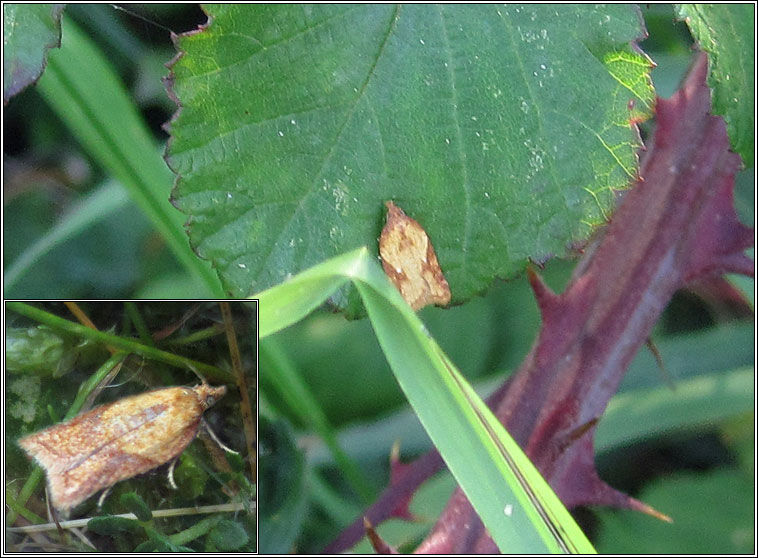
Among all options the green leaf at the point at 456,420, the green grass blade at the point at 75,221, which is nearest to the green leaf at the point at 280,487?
the green leaf at the point at 456,420

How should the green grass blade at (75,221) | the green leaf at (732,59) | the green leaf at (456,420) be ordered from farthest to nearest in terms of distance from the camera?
the green grass blade at (75,221) < the green leaf at (732,59) < the green leaf at (456,420)

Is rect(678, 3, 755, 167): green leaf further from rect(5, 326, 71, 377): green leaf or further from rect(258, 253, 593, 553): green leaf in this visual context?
rect(5, 326, 71, 377): green leaf

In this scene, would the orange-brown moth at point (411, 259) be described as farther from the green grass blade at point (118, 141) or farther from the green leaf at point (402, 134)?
the green grass blade at point (118, 141)

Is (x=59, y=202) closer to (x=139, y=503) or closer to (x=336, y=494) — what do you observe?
(x=336, y=494)

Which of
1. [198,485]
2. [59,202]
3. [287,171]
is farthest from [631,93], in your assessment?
[59,202]

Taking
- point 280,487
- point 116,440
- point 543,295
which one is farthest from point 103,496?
point 543,295
